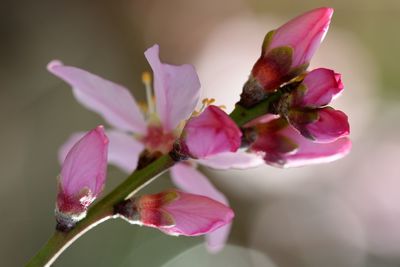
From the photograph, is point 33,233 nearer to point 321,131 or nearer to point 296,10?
point 296,10

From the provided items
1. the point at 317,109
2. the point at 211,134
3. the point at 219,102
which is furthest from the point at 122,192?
the point at 219,102

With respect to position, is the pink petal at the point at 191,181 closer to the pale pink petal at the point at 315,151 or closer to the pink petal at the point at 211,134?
the pale pink petal at the point at 315,151

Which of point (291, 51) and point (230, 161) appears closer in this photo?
point (291, 51)

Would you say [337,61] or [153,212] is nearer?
[153,212]

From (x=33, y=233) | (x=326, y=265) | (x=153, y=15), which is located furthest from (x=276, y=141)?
(x=153, y=15)

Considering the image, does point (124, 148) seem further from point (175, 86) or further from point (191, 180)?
point (175, 86)

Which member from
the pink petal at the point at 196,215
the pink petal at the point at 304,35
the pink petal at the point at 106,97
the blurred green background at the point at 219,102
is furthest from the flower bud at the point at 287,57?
the blurred green background at the point at 219,102
